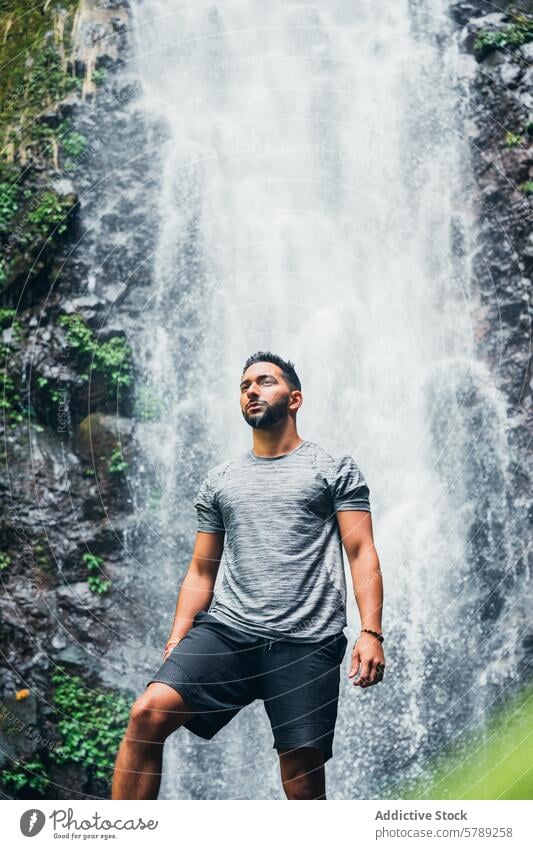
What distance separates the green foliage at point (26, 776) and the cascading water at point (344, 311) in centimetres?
66

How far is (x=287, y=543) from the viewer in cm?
273

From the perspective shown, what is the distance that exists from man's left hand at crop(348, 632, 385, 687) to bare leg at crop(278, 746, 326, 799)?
25 cm

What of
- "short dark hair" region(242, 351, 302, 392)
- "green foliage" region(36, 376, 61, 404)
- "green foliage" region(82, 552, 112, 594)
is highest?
"green foliage" region(36, 376, 61, 404)

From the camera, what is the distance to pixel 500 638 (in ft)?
14.6

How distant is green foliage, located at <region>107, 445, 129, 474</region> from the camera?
4875 mm

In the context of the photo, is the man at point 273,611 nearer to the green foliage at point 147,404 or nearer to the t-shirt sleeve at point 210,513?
the t-shirt sleeve at point 210,513

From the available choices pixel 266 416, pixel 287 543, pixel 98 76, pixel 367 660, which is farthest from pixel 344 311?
pixel 367 660

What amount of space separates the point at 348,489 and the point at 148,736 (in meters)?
0.97

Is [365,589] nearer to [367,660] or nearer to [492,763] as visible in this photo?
[367,660]

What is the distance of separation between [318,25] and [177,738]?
13.9 ft

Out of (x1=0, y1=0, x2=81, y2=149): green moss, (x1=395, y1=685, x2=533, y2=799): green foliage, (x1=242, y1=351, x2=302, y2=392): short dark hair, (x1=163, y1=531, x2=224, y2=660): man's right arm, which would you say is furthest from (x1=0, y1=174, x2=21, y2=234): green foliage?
(x1=395, y1=685, x2=533, y2=799): green foliage

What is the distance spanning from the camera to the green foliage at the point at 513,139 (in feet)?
16.1

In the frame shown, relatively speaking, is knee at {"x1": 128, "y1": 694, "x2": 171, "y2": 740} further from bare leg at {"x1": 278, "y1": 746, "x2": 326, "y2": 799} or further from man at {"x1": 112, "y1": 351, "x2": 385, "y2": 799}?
bare leg at {"x1": 278, "y1": 746, "x2": 326, "y2": 799}
